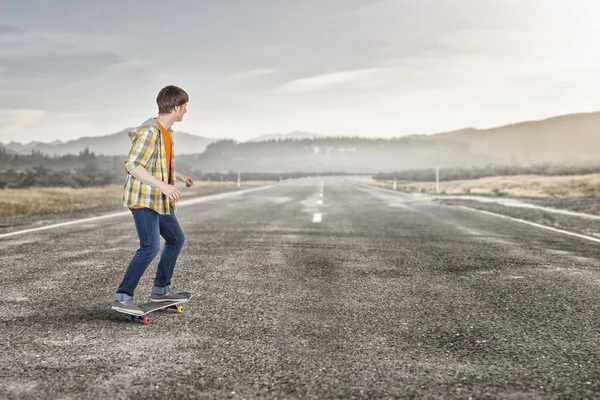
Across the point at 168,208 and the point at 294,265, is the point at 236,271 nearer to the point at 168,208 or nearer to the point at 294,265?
the point at 294,265

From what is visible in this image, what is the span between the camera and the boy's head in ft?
13.1

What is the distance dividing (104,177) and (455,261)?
1884 inches

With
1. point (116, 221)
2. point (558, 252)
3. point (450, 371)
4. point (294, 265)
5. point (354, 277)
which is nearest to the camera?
point (450, 371)

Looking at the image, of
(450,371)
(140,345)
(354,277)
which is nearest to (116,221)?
(354,277)

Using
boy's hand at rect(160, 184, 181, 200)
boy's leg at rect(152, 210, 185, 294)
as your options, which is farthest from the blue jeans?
boy's hand at rect(160, 184, 181, 200)

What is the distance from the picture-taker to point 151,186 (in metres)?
3.89

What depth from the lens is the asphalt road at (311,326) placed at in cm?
273

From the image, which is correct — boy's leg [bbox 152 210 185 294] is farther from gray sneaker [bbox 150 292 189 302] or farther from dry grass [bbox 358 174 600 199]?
dry grass [bbox 358 174 600 199]

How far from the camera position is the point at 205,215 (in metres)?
13.8

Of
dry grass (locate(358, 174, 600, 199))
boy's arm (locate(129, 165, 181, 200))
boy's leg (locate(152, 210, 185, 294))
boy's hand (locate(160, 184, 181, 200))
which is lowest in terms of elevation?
dry grass (locate(358, 174, 600, 199))

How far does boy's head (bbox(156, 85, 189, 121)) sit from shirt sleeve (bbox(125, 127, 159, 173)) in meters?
0.22

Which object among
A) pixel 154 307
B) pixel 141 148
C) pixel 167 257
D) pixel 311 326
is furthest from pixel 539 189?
pixel 141 148

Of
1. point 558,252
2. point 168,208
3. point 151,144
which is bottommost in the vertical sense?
point 558,252

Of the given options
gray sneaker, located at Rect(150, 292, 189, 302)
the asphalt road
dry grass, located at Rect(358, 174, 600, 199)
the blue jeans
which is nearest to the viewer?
the asphalt road
